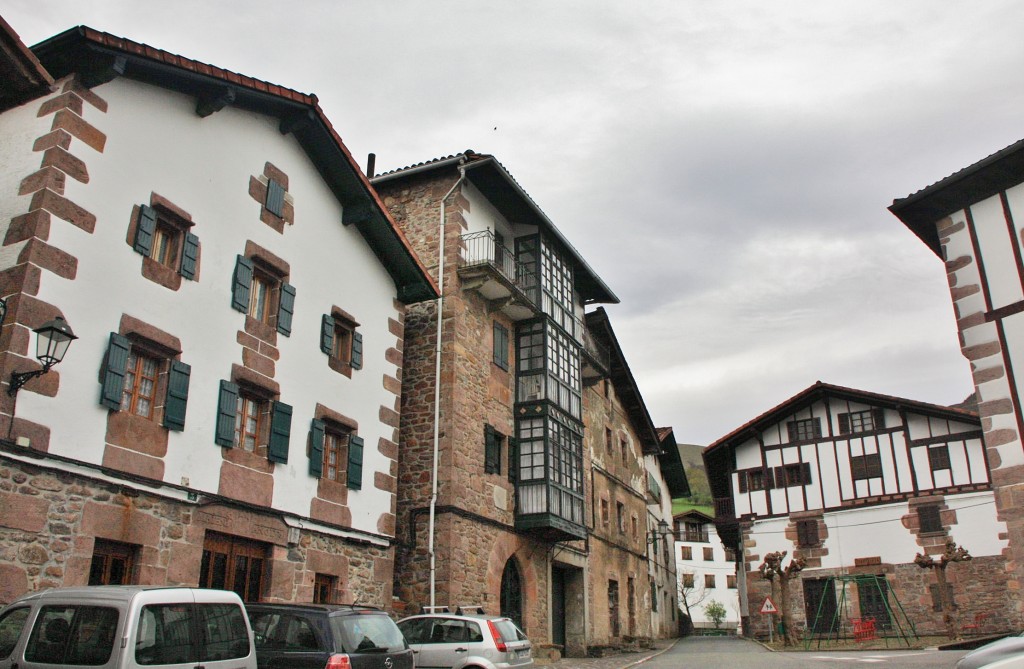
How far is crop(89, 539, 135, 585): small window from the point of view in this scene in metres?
11.0

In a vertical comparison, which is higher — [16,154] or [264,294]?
[16,154]

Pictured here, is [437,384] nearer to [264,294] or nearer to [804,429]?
[264,294]

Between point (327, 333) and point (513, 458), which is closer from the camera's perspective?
point (327, 333)

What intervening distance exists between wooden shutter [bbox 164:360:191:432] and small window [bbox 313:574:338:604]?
14.3 feet

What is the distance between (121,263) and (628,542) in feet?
78.9

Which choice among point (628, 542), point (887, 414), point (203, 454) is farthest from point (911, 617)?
point (203, 454)

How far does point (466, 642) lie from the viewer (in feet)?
42.6

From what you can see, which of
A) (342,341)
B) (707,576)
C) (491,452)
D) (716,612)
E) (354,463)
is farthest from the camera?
(707,576)

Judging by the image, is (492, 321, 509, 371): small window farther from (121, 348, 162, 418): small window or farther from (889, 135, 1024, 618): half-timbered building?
(121, 348, 162, 418): small window

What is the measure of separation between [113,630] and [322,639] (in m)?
2.73

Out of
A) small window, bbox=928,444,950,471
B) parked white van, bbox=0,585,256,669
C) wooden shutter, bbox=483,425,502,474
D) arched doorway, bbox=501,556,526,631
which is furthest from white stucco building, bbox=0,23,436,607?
small window, bbox=928,444,950,471

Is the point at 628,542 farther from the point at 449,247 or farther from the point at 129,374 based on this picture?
the point at 129,374

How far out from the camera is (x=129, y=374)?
11.8 metres

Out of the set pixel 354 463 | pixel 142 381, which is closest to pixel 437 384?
pixel 354 463
